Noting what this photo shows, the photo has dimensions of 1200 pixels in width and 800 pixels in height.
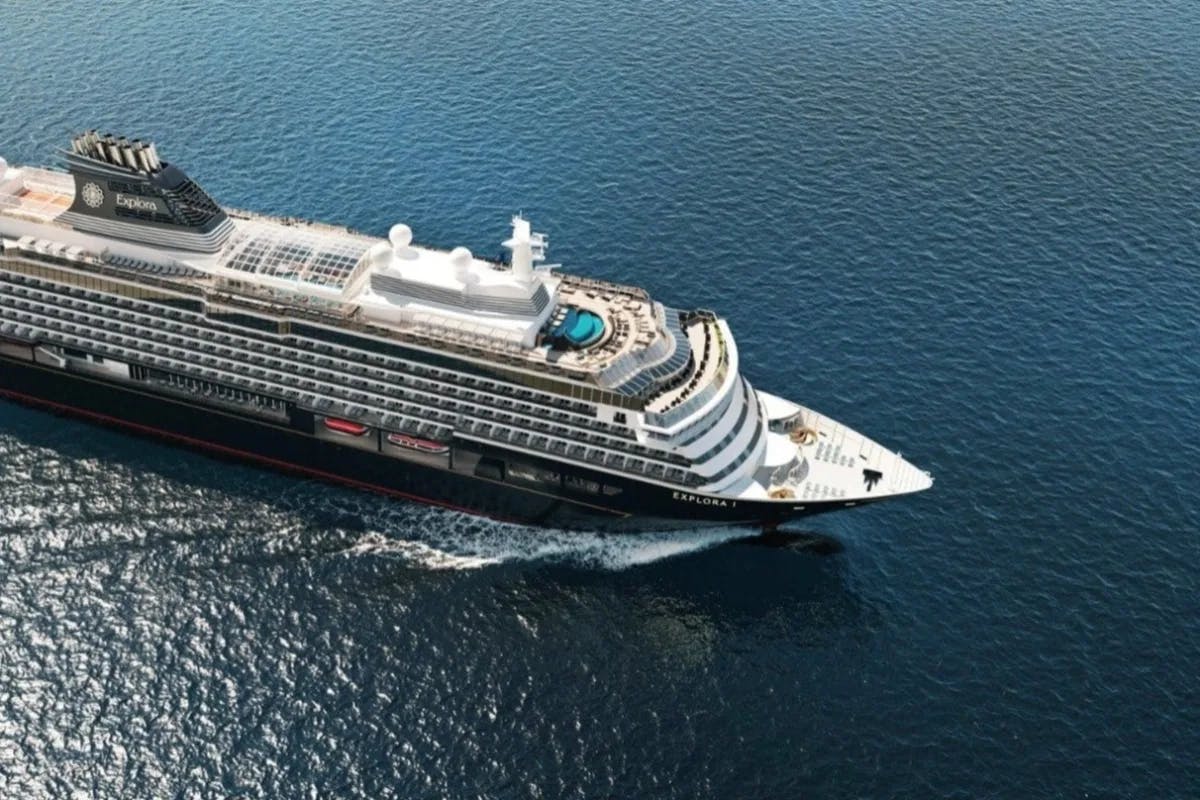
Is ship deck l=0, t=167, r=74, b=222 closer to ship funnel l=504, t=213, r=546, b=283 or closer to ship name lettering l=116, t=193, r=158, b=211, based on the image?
ship name lettering l=116, t=193, r=158, b=211

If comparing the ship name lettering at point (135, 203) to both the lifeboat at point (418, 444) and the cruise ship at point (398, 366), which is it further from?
the lifeboat at point (418, 444)

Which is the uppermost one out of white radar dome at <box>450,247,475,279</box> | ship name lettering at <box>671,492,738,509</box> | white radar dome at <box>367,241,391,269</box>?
white radar dome at <box>450,247,475,279</box>

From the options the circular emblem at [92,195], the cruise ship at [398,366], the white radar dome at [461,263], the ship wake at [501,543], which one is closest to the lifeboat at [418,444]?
the cruise ship at [398,366]

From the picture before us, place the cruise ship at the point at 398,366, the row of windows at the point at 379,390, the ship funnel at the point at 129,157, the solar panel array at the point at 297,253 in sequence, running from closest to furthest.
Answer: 1. the cruise ship at the point at 398,366
2. the row of windows at the point at 379,390
3. the solar panel array at the point at 297,253
4. the ship funnel at the point at 129,157

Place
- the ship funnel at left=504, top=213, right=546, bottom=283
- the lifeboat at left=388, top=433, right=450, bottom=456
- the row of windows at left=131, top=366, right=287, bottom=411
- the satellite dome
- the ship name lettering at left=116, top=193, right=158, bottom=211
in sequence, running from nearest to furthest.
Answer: the ship funnel at left=504, top=213, right=546, bottom=283, the satellite dome, the lifeboat at left=388, top=433, right=450, bottom=456, the ship name lettering at left=116, top=193, right=158, bottom=211, the row of windows at left=131, top=366, right=287, bottom=411

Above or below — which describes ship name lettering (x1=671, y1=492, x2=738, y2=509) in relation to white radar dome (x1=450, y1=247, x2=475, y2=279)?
below

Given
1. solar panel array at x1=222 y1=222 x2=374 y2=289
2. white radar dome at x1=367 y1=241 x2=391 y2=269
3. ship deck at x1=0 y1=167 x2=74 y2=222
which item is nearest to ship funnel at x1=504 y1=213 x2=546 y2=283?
white radar dome at x1=367 y1=241 x2=391 y2=269

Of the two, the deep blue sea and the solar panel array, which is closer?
the deep blue sea

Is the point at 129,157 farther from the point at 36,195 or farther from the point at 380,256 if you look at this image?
the point at 380,256
